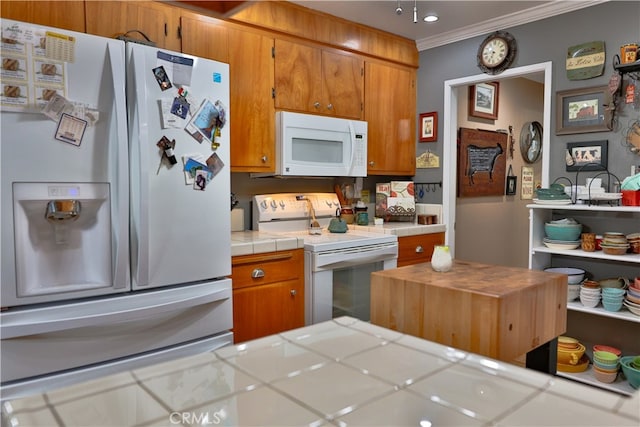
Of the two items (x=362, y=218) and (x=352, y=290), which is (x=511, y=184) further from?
(x=352, y=290)

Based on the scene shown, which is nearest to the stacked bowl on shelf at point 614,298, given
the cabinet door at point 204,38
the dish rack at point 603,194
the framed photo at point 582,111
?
the dish rack at point 603,194

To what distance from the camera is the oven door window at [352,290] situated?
9.68 feet

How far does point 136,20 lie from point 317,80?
130 centimetres

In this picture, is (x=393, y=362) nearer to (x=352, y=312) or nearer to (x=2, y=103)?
(x=2, y=103)

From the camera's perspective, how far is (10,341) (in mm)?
1665

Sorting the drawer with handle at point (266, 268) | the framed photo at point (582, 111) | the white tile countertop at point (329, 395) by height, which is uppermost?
the framed photo at point (582, 111)

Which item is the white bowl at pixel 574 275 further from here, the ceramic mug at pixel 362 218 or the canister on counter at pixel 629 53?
the ceramic mug at pixel 362 218

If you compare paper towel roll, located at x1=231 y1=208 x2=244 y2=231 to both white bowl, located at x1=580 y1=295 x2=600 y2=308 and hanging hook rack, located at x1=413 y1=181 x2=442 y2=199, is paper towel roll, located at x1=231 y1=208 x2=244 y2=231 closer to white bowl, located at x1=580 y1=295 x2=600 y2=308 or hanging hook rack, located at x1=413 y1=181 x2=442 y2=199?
hanging hook rack, located at x1=413 y1=181 x2=442 y2=199

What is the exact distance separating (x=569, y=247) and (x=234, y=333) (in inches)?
84.9

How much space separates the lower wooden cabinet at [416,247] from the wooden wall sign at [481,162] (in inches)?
26.7

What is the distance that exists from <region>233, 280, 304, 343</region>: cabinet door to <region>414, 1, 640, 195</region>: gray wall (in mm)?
1982

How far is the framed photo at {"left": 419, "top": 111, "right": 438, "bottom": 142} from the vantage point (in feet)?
12.7

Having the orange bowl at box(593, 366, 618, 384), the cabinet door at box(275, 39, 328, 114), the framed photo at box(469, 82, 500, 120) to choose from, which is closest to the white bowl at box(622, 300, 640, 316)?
the orange bowl at box(593, 366, 618, 384)

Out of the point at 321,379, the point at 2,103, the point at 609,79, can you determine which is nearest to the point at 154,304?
the point at 2,103
